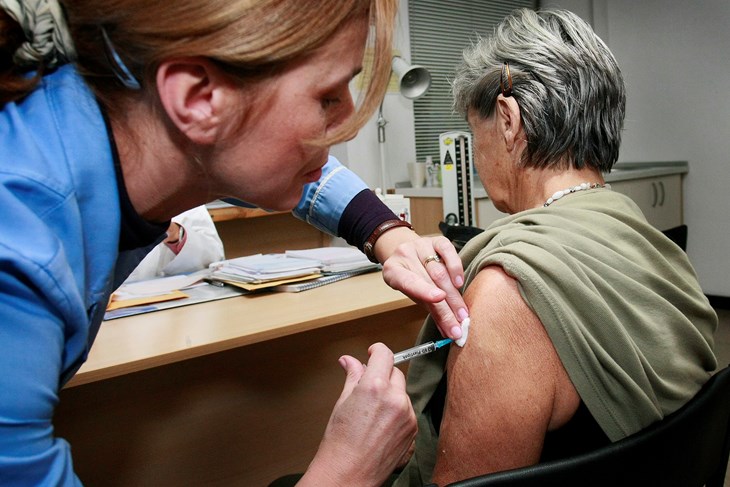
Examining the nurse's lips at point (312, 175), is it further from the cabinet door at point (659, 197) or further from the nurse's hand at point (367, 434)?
the cabinet door at point (659, 197)

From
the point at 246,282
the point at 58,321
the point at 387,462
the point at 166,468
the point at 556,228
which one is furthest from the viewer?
the point at 246,282

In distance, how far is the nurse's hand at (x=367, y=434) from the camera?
2.51 ft

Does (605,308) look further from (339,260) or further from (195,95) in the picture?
(339,260)

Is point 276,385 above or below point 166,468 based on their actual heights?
above

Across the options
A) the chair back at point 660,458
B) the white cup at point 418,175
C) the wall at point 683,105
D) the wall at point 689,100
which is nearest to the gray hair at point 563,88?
the chair back at point 660,458

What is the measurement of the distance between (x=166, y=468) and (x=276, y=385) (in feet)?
1.16

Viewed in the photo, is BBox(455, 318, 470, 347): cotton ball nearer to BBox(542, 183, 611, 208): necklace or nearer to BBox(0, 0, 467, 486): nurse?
BBox(0, 0, 467, 486): nurse

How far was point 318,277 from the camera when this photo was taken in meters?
1.79

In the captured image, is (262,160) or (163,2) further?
(262,160)

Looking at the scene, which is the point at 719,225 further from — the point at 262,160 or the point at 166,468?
the point at 262,160

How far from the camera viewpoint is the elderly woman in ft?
2.87

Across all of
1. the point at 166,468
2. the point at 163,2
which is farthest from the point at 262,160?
the point at 166,468

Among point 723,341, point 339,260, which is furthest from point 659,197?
point 339,260

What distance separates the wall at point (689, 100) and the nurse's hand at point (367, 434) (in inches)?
157
